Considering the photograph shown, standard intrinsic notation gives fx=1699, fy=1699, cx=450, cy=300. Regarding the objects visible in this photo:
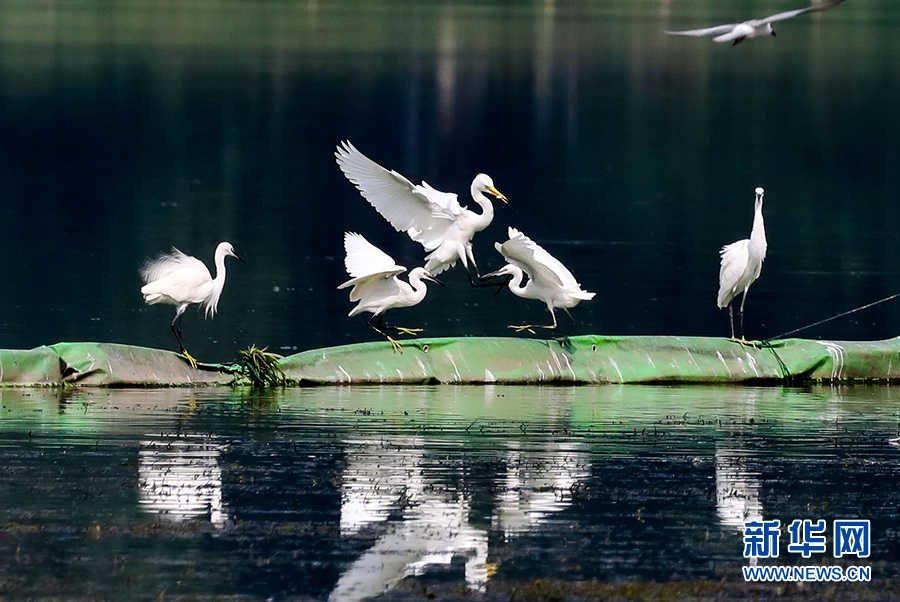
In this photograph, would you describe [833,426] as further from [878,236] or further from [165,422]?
[878,236]

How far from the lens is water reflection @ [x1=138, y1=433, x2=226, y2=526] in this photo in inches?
425

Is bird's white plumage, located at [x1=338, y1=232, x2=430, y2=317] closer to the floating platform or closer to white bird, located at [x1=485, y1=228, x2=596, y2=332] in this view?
the floating platform

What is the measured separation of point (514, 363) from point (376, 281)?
5.30 feet

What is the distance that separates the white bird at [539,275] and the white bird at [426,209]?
0.51m

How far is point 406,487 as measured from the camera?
37.9 feet

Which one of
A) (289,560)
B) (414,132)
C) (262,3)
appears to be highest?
(262,3)

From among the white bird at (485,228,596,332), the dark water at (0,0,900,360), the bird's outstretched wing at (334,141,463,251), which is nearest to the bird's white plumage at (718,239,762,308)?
the white bird at (485,228,596,332)

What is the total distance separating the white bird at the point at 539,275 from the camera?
17.0 meters

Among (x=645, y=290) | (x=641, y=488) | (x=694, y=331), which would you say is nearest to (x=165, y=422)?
(x=641, y=488)

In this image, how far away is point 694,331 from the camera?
2238 cm

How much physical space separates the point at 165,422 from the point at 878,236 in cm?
2381

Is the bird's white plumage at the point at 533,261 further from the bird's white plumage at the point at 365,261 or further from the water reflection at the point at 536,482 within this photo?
the water reflection at the point at 536,482

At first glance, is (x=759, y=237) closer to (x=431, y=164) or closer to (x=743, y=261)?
(x=743, y=261)

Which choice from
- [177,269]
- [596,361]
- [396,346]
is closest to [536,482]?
[396,346]
